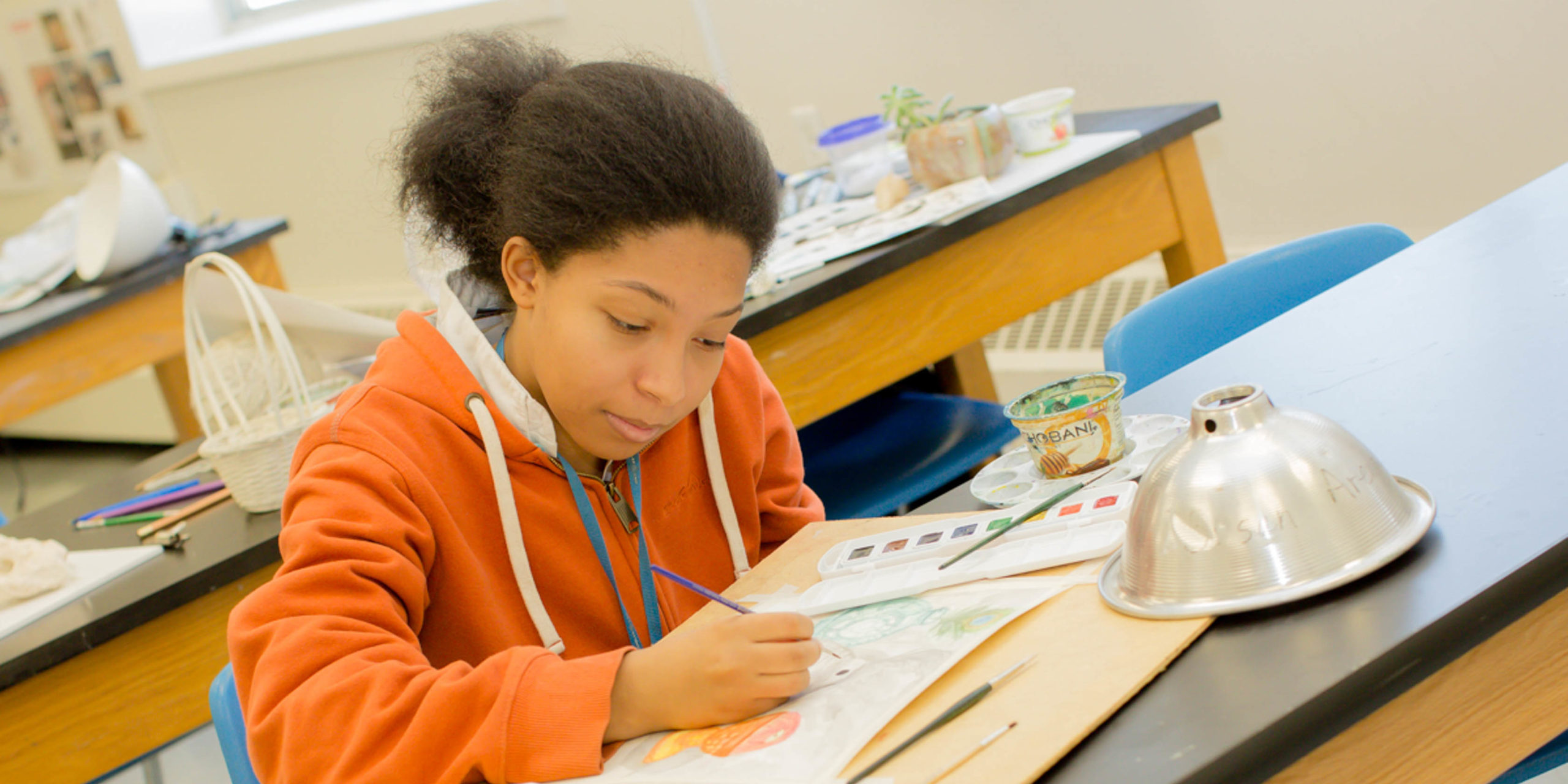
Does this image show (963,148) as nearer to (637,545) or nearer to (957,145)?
(957,145)

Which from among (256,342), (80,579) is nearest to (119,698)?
(80,579)

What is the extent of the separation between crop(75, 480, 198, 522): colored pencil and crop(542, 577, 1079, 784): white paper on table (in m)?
1.19

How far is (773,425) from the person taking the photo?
1.18m

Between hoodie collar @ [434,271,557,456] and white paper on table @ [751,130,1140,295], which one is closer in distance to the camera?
hoodie collar @ [434,271,557,456]

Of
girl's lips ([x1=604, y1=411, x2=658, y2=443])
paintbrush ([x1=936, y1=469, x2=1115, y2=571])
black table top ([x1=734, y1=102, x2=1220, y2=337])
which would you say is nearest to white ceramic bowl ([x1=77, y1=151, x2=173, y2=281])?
black table top ([x1=734, y1=102, x2=1220, y2=337])

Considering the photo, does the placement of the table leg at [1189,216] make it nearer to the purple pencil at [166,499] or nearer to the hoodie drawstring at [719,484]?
the hoodie drawstring at [719,484]

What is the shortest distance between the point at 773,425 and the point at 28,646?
0.78m

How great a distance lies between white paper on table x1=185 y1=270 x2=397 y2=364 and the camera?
1.48 m

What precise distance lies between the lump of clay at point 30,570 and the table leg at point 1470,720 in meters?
1.32

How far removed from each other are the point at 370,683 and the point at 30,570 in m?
0.89

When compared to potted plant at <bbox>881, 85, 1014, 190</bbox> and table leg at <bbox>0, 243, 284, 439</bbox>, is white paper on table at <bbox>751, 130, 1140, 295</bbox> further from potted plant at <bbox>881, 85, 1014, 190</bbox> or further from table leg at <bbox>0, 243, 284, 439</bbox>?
table leg at <bbox>0, 243, 284, 439</bbox>

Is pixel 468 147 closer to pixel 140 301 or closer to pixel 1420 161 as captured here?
pixel 1420 161

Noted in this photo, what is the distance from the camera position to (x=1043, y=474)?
2.85ft

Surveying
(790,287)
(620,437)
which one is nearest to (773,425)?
(620,437)
